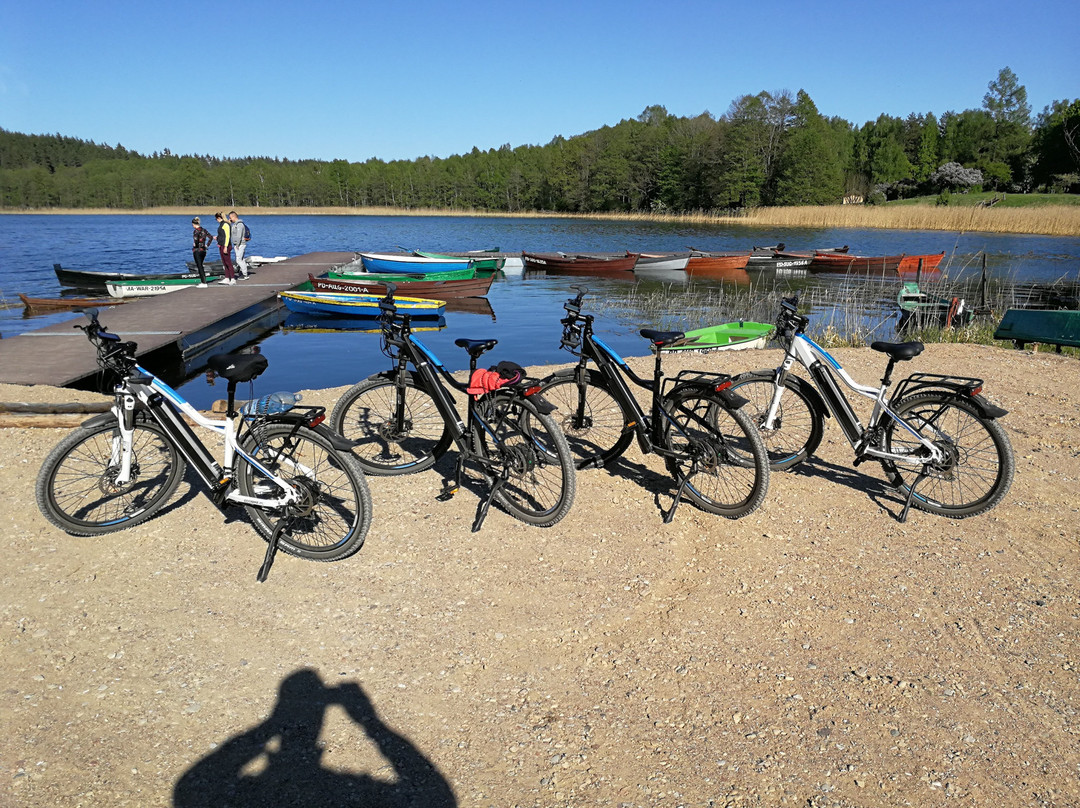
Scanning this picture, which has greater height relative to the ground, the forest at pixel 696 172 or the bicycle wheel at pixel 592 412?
the forest at pixel 696 172

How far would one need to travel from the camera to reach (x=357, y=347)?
49.1ft

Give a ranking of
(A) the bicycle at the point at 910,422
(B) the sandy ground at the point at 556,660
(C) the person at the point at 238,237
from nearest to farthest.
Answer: (B) the sandy ground at the point at 556,660, (A) the bicycle at the point at 910,422, (C) the person at the point at 238,237

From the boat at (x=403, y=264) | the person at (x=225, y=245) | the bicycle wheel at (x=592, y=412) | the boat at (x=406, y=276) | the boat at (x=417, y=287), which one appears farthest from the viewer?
the boat at (x=403, y=264)

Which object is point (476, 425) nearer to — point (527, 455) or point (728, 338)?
point (527, 455)

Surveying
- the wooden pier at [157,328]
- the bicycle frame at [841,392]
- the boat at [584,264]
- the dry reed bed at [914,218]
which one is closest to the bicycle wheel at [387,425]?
the bicycle frame at [841,392]

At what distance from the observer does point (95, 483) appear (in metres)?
4.42

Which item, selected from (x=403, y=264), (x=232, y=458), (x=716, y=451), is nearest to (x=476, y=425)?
(x=232, y=458)

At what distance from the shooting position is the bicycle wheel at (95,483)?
4.02m

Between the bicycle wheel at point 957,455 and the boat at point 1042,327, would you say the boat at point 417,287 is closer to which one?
the boat at point 1042,327

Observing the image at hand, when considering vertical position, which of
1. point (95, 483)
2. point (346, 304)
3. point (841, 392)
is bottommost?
point (95, 483)

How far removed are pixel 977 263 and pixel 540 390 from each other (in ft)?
107

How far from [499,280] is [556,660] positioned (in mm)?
25556

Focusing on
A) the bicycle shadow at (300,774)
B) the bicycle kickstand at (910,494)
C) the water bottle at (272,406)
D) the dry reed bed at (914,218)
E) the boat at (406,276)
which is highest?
the dry reed bed at (914,218)

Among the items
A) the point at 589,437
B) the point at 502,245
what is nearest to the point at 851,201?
the point at 502,245
